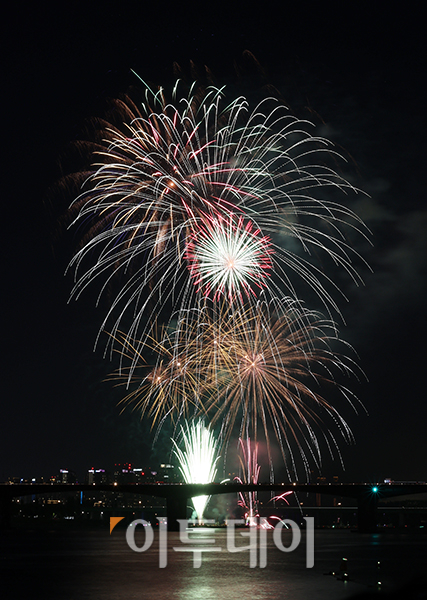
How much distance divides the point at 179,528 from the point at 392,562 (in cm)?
8947

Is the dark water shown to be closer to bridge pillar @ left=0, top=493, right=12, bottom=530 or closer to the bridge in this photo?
the bridge

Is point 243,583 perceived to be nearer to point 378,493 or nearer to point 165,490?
point 165,490

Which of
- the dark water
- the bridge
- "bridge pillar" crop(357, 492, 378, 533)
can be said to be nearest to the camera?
the dark water

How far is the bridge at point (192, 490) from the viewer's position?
13800 centimetres

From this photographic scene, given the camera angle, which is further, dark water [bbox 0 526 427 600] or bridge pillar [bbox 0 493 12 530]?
bridge pillar [bbox 0 493 12 530]

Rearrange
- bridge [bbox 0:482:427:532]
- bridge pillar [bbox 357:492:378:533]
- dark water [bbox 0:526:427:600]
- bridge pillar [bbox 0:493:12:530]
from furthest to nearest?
bridge pillar [bbox 357:492:378:533], bridge pillar [bbox 0:493:12:530], bridge [bbox 0:482:427:532], dark water [bbox 0:526:427:600]

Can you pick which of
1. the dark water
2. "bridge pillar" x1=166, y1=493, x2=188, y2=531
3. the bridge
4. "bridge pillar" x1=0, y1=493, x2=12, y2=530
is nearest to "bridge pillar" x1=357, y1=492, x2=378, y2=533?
the bridge

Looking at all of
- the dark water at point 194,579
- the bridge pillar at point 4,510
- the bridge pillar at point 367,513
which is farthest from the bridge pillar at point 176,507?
the dark water at point 194,579

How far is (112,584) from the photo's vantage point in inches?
1490

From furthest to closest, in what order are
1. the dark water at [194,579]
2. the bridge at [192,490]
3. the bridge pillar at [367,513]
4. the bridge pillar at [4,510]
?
the bridge pillar at [367,513] → the bridge pillar at [4,510] → the bridge at [192,490] → the dark water at [194,579]

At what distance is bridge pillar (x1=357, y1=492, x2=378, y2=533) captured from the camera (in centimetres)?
14388

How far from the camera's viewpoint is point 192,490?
449ft

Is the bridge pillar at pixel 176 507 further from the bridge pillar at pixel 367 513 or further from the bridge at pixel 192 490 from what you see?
the bridge pillar at pixel 367 513

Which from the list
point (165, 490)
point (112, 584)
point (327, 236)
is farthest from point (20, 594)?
point (165, 490)
